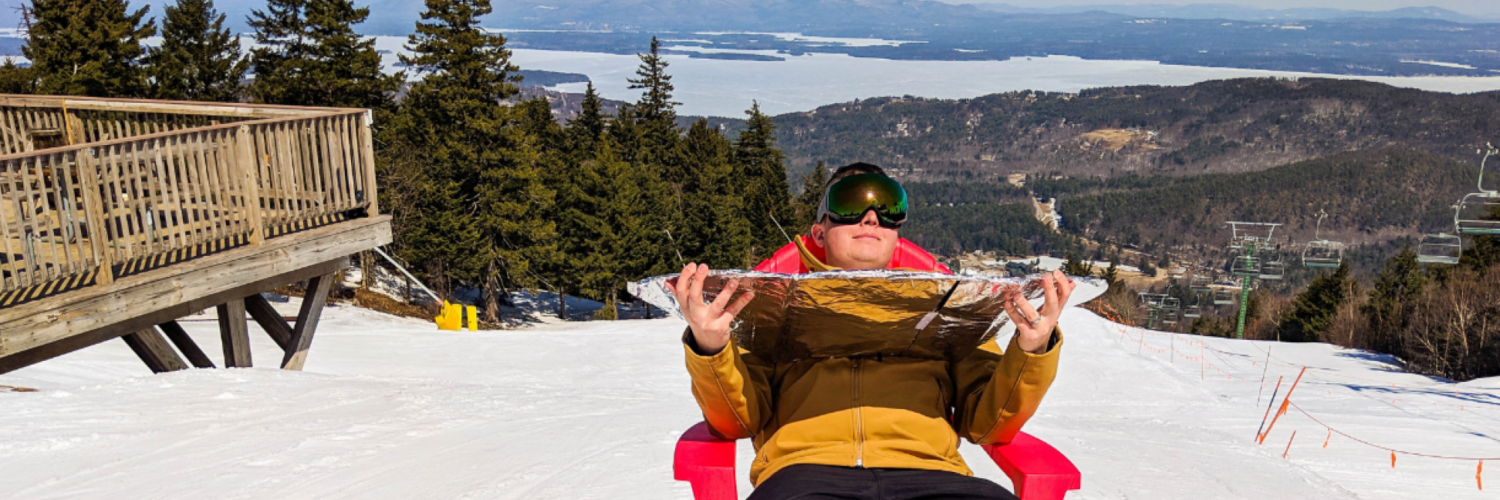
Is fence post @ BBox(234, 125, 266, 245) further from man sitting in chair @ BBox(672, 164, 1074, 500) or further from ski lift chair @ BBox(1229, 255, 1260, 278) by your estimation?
ski lift chair @ BBox(1229, 255, 1260, 278)

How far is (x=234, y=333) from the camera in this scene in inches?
269

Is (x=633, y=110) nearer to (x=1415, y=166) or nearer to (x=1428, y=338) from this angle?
(x=1428, y=338)

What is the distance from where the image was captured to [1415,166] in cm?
18538

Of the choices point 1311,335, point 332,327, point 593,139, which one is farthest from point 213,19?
point 1311,335

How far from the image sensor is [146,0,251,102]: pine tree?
Result: 29.4 m

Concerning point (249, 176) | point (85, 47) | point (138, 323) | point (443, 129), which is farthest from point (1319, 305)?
point (85, 47)

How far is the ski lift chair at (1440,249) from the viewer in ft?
63.1

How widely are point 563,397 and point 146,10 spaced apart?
33909 mm

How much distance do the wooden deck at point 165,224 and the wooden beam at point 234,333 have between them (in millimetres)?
17

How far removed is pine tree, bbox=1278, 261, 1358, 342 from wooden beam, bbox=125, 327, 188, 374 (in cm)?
4877

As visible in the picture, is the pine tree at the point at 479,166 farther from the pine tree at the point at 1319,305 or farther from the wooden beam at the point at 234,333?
the pine tree at the point at 1319,305

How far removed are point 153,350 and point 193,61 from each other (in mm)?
31357

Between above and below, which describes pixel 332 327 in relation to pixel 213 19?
below

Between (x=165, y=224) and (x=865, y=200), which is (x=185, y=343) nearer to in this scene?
(x=165, y=224)
